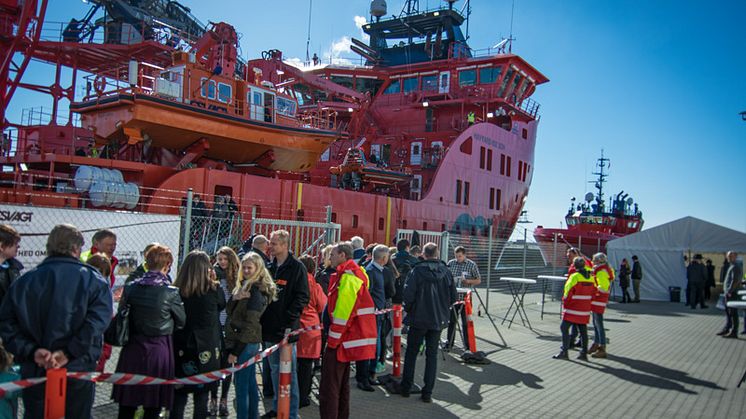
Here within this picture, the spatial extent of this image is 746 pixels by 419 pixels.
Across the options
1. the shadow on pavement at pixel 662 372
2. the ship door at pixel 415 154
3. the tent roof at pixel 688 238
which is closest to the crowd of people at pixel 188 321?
the shadow on pavement at pixel 662 372

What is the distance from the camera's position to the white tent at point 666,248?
1825cm

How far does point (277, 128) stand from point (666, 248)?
14323 millimetres

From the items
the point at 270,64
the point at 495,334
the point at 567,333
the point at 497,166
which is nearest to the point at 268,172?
the point at 270,64

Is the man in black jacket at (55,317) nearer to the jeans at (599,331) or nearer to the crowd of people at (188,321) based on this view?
the crowd of people at (188,321)

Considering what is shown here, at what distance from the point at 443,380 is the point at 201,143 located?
9260 mm

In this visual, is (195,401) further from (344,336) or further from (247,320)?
(344,336)

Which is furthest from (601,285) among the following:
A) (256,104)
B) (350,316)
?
(256,104)

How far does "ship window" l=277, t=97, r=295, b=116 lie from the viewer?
628 inches

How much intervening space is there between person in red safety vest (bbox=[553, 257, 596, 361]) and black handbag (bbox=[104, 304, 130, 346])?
6856mm

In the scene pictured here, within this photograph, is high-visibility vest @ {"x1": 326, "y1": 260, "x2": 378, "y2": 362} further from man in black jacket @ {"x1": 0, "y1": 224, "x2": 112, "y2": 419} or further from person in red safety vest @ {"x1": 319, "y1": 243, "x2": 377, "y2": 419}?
man in black jacket @ {"x1": 0, "y1": 224, "x2": 112, "y2": 419}

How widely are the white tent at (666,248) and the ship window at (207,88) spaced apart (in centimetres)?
1505

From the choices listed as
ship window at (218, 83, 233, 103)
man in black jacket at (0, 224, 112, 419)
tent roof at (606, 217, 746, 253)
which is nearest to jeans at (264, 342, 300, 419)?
man in black jacket at (0, 224, 112, 419)

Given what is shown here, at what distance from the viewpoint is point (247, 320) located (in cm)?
475

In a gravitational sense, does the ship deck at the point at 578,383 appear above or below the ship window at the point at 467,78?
below
